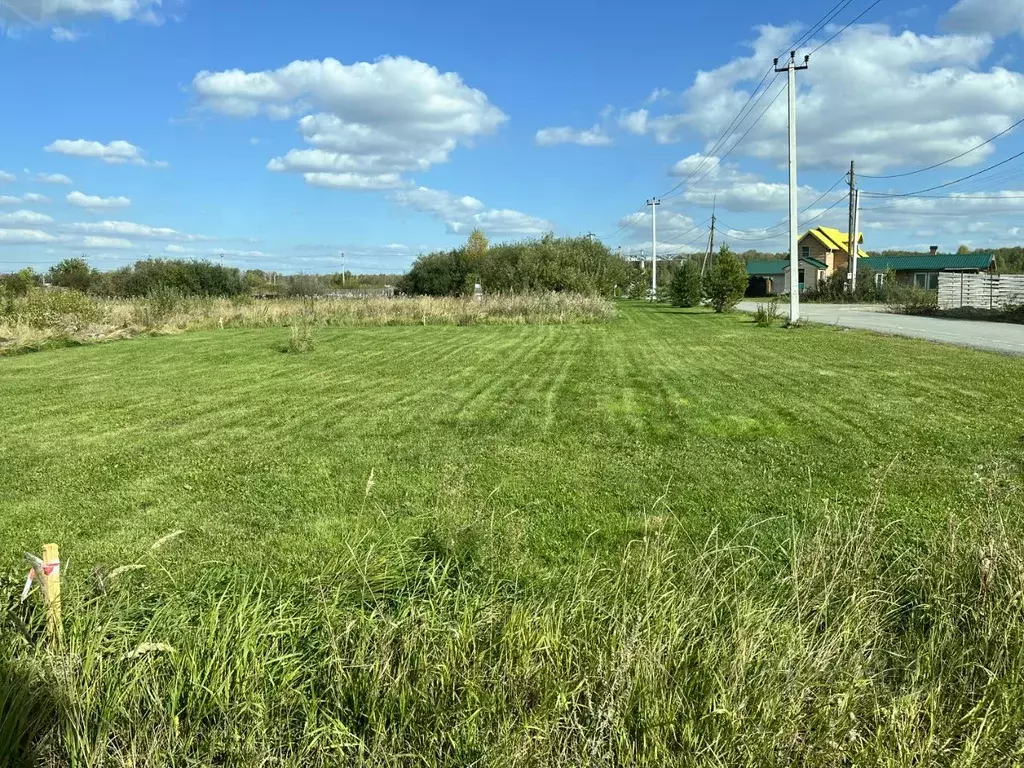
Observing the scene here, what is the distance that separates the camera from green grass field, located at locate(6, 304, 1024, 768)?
7.41 ft

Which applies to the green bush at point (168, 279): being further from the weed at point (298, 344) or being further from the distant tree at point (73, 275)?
the weed at point (298, 344)

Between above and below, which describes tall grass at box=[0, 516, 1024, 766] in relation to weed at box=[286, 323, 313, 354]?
below

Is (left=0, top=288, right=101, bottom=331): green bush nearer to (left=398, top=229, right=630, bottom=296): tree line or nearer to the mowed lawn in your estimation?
the mowed lawn

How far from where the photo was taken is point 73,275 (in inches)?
1574

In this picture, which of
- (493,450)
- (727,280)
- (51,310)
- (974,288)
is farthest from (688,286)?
(493,450)

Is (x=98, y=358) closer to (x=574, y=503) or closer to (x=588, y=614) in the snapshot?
(x=574, y=503)

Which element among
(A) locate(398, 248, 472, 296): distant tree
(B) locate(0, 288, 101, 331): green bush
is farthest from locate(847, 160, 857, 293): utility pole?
(B) locate(0, 288, 101, 331): green bush

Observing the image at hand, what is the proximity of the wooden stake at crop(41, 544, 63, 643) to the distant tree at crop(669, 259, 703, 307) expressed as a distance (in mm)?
35907

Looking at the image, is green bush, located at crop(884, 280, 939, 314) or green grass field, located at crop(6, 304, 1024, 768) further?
green bush, located at crop(884, 280, 939, 314)

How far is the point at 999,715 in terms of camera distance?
2361mm

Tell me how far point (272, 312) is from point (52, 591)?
82.4 ft

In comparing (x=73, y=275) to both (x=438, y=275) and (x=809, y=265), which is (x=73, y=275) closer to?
Answer: (x=438, y=275)

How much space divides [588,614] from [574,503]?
2.33 m

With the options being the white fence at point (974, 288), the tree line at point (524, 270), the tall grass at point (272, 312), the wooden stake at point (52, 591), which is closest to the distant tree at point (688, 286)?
the tree line at point (524, 270)
